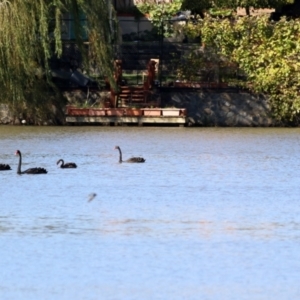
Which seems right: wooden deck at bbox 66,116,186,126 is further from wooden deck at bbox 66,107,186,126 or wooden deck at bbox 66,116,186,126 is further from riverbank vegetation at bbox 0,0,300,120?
riverbank vegetation at bbox 0,0,300,120

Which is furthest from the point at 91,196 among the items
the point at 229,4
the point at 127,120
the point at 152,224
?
A: the point at 229,4

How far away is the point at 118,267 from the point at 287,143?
22.4 m

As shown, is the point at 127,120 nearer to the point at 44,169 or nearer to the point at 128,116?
the point at 128,116

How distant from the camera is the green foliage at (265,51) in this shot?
4906 cm

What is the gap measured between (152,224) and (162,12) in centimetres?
3681

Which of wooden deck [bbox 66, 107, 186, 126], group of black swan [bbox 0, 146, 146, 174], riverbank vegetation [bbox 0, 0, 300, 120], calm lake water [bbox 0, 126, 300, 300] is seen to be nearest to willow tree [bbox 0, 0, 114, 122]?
riverbank vegetation [bbox 0, 0, 300, 120]

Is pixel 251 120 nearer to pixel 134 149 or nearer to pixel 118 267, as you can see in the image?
pixel 134 149

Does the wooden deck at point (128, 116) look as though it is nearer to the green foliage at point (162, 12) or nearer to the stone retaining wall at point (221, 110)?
the stone retaining wall at point (221, 110)

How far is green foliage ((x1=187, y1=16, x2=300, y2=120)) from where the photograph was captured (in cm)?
4906

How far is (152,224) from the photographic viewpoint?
22.2 meters

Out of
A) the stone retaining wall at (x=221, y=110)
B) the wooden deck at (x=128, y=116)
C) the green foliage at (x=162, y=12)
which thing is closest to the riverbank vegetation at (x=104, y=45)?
the green foliage at (x=162, y=12)

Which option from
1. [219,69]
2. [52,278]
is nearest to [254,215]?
[52,278]

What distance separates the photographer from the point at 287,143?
4016cm

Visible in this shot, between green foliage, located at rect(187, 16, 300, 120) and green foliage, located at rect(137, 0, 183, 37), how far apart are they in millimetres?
2288
